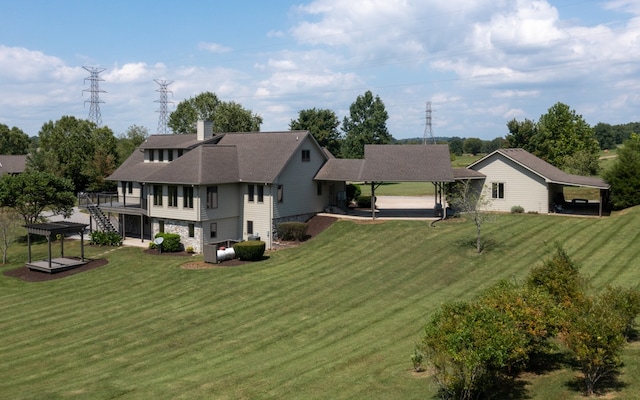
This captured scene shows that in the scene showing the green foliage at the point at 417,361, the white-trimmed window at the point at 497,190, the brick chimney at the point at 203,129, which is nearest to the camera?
the green foliage at the point at 417,361

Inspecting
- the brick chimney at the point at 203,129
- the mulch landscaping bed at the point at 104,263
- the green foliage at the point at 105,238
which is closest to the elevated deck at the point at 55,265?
the mulch landscaping bed at the point at 104,263

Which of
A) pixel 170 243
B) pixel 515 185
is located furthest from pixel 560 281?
pixel 170 243

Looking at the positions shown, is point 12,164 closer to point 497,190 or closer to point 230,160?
point 230,160

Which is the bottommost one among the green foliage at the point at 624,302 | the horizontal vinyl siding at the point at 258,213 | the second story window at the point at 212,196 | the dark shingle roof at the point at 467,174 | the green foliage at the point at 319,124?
the green foliage at the point at 624,302

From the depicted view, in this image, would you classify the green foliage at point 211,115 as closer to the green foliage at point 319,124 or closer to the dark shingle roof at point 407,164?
the green foliage at point 319,124

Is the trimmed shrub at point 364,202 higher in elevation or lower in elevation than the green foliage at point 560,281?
higher

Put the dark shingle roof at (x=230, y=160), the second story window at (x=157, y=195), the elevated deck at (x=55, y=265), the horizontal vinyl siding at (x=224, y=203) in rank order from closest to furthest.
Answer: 1. the elevated deck at (x=55, y=265)
2. the horizontal vinyl siding at (x=224, y=203)
3. the dark shingle roof at (x=230, y=160)
4. the second story window at (x=157, y=195)

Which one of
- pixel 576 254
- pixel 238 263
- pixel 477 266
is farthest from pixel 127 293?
pixel 576 254
